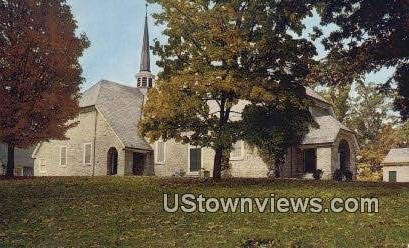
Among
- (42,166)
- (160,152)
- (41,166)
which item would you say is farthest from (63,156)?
(160,152)

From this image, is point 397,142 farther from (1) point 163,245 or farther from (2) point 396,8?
(1) point 163,245

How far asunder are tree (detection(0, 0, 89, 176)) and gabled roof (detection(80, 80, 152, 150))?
12.4m

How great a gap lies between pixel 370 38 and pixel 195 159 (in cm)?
1656

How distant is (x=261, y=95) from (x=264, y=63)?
1.94m

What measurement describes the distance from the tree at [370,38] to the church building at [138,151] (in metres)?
10.4

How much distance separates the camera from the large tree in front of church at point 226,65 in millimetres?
18172

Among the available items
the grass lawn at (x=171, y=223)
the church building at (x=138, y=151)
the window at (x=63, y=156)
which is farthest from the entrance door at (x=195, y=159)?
the grass lawn at (x=171, y=223)

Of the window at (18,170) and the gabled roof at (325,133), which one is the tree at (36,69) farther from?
the window at (18,170)

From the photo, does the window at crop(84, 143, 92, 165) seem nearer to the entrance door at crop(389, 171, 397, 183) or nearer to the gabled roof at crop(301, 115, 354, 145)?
the gabled roof at crop(301, 115, 354, 145)

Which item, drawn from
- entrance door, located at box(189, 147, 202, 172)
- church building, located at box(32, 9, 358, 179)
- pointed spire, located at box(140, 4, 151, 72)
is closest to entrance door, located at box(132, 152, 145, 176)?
church building, located at box(32, 9, 358, 179)

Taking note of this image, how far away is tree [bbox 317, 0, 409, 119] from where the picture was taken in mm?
18312

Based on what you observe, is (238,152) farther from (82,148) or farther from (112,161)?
(82,148)

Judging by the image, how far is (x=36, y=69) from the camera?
66.8 feet

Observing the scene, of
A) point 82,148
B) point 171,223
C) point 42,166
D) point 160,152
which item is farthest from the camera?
point 42,166
